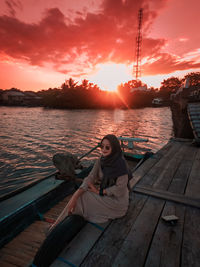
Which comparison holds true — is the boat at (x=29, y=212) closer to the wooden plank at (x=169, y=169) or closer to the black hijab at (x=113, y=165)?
the black hijab at (x=113, y=165)

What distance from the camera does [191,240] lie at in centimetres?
252

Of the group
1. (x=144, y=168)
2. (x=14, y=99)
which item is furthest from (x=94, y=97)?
(x=144, y=168)

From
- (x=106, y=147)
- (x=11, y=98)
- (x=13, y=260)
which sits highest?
(x=11, y=98)

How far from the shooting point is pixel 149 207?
3.42 metres

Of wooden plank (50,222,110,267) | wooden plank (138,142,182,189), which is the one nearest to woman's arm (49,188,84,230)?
wooden plank (50,222,110,267)

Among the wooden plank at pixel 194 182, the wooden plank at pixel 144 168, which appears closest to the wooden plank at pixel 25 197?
the wooden plank at pixel 144 168

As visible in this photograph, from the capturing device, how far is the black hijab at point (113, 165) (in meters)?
2.64

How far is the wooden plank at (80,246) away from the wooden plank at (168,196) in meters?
1.58

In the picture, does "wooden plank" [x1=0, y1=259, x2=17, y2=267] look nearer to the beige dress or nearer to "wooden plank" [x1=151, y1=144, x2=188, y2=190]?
the beige dress

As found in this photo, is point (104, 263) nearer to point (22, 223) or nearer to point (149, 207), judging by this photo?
point (149, 207)

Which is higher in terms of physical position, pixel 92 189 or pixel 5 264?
pixel 92 189

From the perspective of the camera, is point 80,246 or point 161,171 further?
point 161,171

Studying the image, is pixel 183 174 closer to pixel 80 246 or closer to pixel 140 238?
pixel 140 238

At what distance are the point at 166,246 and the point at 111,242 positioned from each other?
2.84 ft
